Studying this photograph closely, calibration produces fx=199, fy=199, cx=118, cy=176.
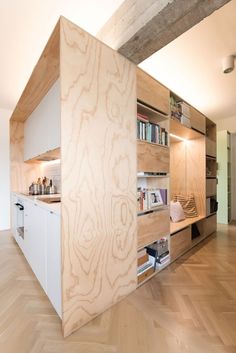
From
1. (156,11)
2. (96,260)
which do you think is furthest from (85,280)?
(156,11)

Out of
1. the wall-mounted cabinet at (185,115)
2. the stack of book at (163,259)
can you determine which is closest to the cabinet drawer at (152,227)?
the stack of book at (163,259)

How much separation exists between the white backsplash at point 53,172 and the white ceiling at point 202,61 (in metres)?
2.05

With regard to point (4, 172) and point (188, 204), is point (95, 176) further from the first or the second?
point (4, 172)

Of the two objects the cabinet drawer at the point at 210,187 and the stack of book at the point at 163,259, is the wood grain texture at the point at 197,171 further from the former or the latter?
the stack of book at the point at 163,259

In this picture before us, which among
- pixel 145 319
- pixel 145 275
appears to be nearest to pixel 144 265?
pixel 145 275

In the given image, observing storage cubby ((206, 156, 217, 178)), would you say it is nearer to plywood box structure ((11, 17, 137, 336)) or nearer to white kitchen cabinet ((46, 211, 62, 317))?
plywood box structure ((11, 17, 137, 336))

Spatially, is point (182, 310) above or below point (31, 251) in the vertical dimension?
below

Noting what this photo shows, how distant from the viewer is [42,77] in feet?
6.53

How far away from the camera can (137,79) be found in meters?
2.02

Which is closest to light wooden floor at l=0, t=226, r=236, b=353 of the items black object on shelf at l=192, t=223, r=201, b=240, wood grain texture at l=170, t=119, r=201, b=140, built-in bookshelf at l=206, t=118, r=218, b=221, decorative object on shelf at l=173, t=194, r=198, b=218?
black object on shelf at l=192, t=223, r=201, b=240

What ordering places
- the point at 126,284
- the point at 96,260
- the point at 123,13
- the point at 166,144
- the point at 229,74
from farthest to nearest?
1. the point at 229,74
2. the point at 166,144
3. the point at 126,284
4. the point at 123,13
5. the point at 96,260

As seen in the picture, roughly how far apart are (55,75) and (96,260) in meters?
1.76

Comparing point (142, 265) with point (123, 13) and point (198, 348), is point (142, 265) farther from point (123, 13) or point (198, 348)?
point (123, 13)

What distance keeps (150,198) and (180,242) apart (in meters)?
0.94
